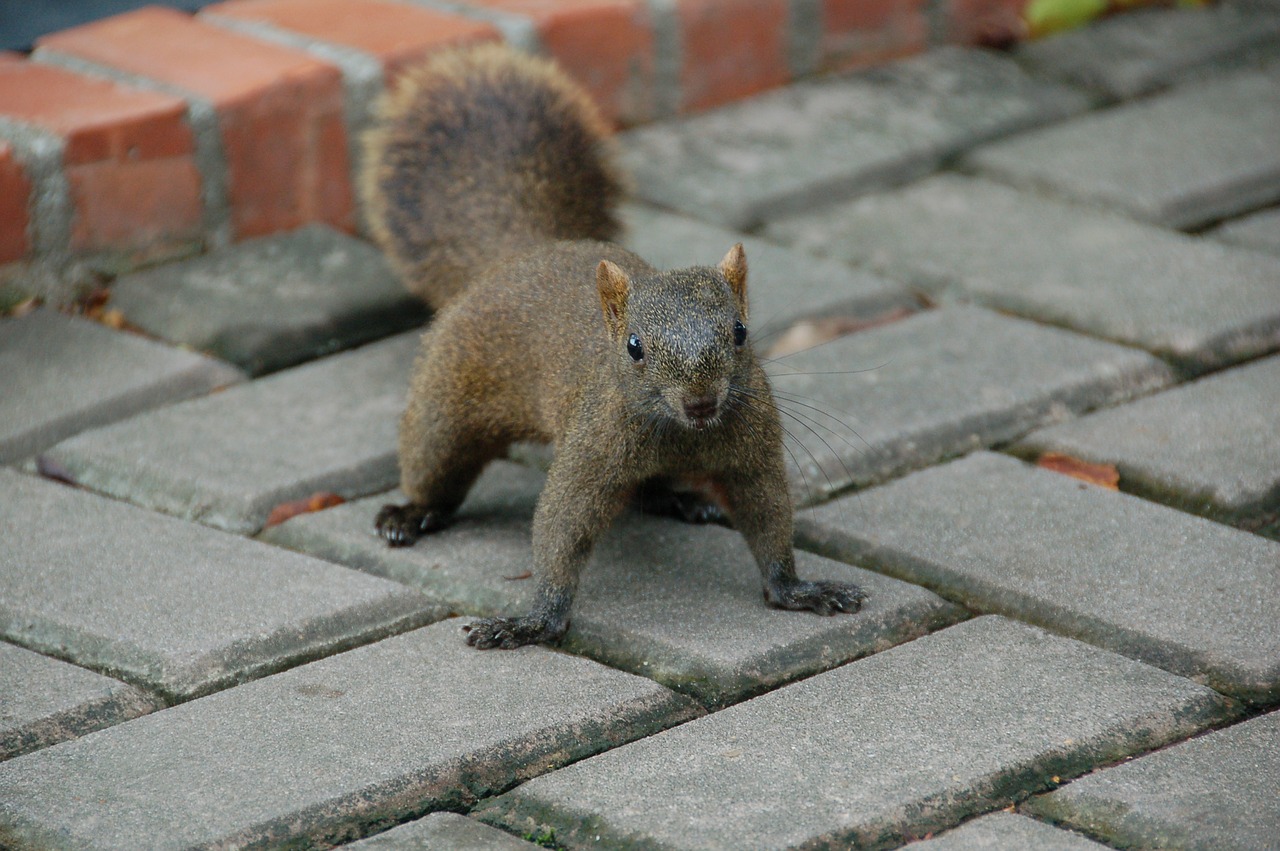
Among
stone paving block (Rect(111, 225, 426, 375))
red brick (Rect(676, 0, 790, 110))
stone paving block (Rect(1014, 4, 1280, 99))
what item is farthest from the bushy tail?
stone paving block (Rect(1014, 4, 1280, 99))

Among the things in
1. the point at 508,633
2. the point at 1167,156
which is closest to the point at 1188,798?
the point at 508,633

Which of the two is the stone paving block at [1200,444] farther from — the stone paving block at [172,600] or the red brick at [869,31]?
the red brick at [869,31]

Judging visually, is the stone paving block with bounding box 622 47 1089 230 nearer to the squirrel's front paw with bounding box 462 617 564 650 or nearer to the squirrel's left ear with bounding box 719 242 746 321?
the squirrel's left ear with bounding box 719 242 746 321

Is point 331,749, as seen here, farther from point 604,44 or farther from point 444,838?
point 604,44

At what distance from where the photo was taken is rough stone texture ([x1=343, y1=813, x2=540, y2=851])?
2.31m

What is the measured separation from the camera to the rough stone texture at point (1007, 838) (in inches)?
89.4

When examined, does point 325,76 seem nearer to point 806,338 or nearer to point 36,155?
point 36,155

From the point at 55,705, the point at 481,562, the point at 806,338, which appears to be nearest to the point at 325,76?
the point at 806,338

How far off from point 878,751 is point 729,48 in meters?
3.27

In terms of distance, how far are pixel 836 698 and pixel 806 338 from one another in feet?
4.96

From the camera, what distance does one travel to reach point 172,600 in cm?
299

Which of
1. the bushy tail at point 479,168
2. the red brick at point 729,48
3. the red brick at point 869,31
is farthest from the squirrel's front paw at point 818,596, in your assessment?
the red brick at point 869,31

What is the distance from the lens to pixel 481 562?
3.23m

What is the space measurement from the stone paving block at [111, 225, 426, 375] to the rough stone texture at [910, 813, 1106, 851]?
221 cm
